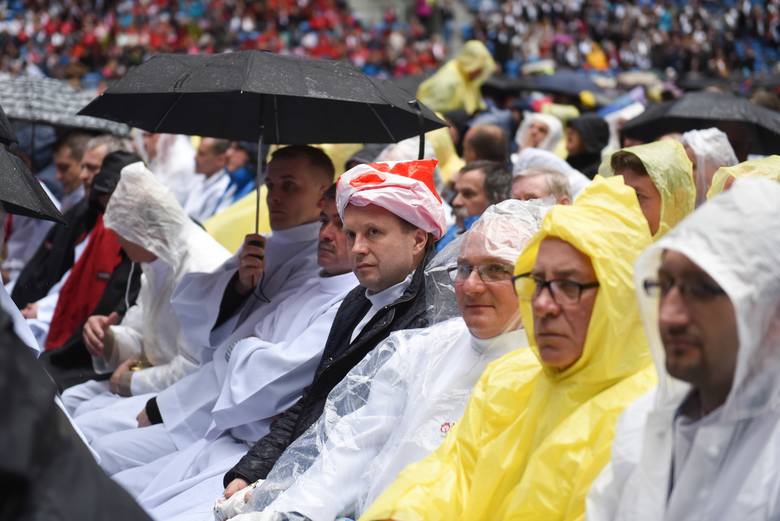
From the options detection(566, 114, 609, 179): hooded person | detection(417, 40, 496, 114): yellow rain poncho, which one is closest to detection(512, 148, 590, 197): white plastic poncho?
detection(566, 114, 609, 179): hooded person

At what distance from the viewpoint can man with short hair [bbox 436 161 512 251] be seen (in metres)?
6.71

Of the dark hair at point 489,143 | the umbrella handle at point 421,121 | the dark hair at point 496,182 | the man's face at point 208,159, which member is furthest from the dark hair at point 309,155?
the man's face at point 208,159

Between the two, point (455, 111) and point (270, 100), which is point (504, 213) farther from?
point (455, 111)

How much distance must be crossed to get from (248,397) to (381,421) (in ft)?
4.33

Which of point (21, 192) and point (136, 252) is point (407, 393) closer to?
point (21, 192)

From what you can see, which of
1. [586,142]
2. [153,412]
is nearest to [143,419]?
[153,412]

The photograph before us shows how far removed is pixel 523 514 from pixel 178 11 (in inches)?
1194

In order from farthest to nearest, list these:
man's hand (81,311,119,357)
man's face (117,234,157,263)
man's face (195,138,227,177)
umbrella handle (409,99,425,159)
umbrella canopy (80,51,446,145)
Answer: man's face (195,138,227,177)
man's hand (81,311,119,357)
man's face (117,234,157,263)
umbrella handle (409,99,425,159)
umbrella canopy (80,51,446,145)

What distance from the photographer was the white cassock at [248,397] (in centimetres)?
534

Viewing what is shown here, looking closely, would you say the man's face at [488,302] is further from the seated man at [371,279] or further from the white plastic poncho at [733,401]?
the white plastic poncho at [733,401]

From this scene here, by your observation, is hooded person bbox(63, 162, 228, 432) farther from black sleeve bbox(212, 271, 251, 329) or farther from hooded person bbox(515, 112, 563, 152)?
hooded person bbox(515, 112, 563, 152)

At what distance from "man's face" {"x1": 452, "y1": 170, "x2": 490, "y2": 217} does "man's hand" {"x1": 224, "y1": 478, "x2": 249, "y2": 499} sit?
249 centimetres

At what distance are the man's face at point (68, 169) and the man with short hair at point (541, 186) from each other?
14.9 feet

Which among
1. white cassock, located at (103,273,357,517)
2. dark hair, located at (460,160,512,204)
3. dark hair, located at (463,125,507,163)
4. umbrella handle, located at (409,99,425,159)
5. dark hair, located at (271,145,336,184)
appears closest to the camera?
white cassock, located at (103,273,357,517)
